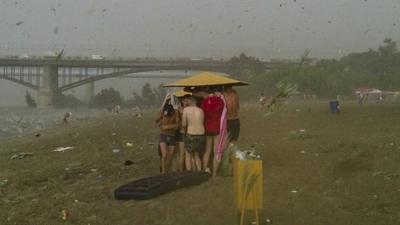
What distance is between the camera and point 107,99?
3125 inches

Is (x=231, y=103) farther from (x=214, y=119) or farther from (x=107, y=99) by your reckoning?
(x=107, y=99)

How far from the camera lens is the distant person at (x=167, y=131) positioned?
10.1 m

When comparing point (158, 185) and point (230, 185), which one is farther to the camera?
point (230, 185)

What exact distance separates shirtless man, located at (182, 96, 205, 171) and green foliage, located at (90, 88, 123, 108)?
221 ft

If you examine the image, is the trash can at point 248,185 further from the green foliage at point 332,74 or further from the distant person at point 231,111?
the green foliage at point 332,74

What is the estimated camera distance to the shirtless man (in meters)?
9.70

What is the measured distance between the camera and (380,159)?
34.7 feet

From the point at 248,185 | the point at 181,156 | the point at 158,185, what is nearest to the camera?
the point at 248,185

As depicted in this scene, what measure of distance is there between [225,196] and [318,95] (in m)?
52.5

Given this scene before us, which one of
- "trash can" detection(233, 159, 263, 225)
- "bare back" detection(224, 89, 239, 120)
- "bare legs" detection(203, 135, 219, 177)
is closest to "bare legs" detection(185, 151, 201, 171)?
"bare legs" detection(203, 135, 219, 177)

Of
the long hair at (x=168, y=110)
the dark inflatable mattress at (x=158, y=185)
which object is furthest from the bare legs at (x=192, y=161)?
the long hair at (x=168, y=110)

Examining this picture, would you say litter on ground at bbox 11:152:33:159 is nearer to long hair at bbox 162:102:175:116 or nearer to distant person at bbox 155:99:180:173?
distant person at bbox 155:99:180:173

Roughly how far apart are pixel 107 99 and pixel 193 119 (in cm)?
7075

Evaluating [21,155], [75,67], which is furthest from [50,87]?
[21,155]
